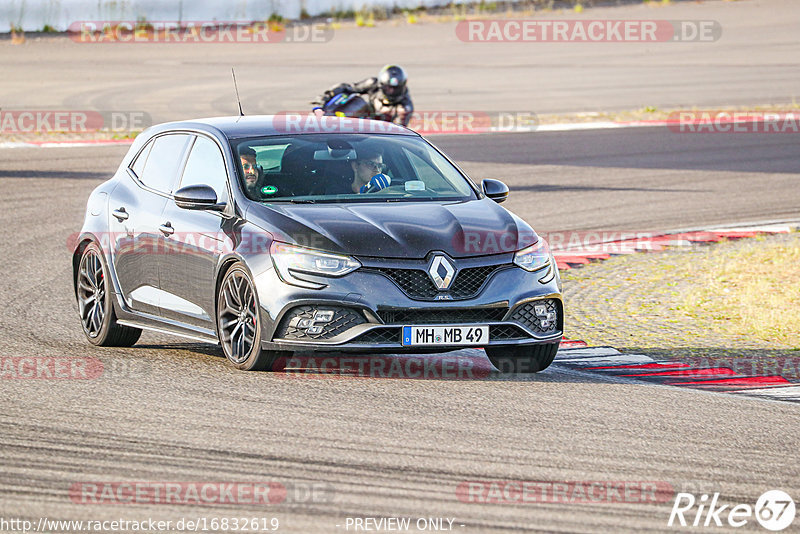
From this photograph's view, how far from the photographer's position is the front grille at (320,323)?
8078mm

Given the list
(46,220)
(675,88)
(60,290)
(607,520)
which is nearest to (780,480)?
(607,520)

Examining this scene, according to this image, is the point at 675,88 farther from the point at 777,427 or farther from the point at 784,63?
the point at 777,427

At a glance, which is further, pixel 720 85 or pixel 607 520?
pixel 720 85

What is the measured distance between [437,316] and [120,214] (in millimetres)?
2817

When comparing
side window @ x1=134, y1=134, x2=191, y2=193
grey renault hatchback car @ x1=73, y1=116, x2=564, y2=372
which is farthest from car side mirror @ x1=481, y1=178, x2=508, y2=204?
side window @ x1=134, y1=134, x2=191, y2=193

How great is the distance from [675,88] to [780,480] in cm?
3287

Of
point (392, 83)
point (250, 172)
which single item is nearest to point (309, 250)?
point (250, 172)

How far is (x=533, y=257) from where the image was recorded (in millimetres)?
8547

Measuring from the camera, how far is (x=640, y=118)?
29.6m

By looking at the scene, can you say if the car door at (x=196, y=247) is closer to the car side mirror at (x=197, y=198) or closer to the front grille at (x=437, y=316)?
the car side mirror at (x=197, y=198)

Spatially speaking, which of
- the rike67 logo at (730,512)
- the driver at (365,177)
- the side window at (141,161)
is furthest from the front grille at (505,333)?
the side window at (141,161)

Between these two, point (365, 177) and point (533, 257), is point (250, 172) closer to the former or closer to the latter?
point (365, 177)

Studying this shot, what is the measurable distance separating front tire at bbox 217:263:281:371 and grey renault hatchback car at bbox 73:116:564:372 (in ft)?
0.04

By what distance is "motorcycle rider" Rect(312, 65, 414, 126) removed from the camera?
21.2m
